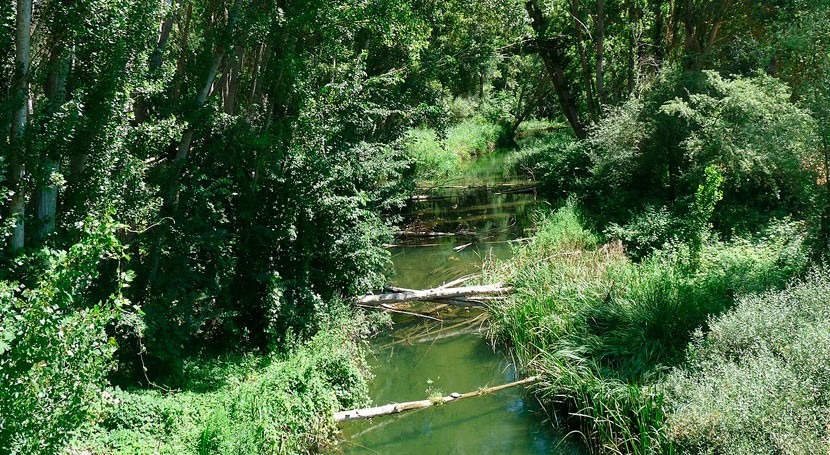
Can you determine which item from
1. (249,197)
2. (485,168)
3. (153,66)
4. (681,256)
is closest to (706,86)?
(681,256)

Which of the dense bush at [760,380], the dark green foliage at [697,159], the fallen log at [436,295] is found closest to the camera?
A: the dense bush at [760,380]

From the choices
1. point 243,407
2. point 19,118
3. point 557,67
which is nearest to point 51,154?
point 19,118

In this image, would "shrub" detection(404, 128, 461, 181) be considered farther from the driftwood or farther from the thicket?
the driftwood

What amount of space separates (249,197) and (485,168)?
22124 mm

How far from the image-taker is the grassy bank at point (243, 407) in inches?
262

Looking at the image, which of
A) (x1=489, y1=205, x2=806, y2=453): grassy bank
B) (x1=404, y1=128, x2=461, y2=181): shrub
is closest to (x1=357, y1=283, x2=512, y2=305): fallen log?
(x1=489, y1=205, x2=806, y2=453): grassy bank

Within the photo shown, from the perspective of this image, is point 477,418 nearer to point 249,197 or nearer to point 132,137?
point 249,197

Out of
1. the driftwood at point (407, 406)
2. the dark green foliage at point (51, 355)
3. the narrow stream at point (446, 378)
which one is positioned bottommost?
the narrow stream at point (446, 378)

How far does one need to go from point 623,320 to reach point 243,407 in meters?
5.81

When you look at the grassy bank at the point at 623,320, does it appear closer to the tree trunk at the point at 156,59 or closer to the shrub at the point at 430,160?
the tree trunk at the point at 156,59

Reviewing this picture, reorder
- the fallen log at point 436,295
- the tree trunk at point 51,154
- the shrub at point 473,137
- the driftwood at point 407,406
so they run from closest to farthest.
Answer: the tree trunk at point 51,154 → the driftwood at point 407,406 → the fallen log at point 436,295 → the shrub at point 473,137

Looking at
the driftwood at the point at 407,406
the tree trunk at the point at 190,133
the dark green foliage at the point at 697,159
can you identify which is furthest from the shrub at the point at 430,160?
the driftwood at the point at 407,406

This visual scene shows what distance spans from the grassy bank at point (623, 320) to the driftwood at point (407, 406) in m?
0.65

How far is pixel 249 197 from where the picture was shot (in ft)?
34.0
